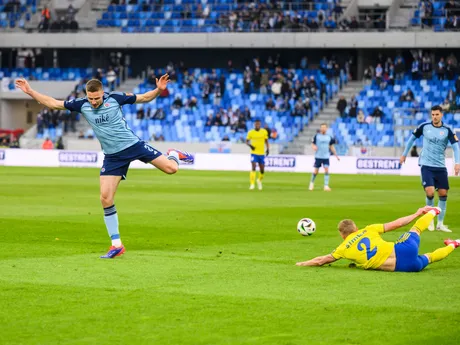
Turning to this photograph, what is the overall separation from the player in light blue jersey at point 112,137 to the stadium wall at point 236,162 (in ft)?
105

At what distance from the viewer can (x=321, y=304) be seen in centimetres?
931

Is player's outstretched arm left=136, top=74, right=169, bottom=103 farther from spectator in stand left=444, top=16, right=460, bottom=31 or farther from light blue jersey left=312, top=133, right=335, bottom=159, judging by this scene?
spectator in stand left=444, top=16, right=460, bottom=31

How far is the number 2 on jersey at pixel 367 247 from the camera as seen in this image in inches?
459

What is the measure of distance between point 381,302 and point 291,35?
2008 inches

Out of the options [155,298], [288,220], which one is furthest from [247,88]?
[155,298]

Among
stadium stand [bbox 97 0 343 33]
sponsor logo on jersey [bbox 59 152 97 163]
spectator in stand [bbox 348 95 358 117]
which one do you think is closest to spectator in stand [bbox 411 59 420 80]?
spectator in stand [bbox 348 95 358 117]

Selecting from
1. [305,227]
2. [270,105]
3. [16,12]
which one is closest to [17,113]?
[16,12]

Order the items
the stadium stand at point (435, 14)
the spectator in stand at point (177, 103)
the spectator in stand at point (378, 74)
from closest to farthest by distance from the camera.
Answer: the stadium stand at point (435, 14) → the spectator in stand at point (378, 74) → the spectator in stand at point (177, 103)

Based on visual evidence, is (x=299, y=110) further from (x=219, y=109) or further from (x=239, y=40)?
(x=239, y=40)

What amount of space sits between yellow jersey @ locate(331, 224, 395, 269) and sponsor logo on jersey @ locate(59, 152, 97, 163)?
40.4 metres

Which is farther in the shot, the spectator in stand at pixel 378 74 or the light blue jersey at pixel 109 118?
the spectator in stand at pixel 378 74

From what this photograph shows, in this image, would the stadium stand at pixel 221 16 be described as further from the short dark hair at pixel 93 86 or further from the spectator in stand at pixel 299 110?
the short dark hair at pixel 93 86

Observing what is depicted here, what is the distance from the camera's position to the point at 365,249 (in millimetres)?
11703

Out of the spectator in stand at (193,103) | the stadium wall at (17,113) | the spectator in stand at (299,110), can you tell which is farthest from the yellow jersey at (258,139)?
the stadium wall at (17,113)
